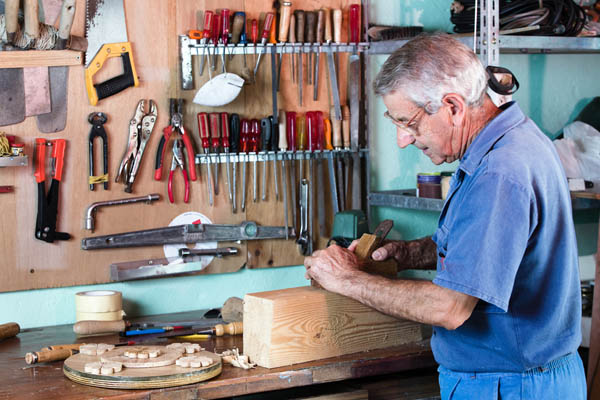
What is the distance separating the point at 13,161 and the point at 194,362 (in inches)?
43.2

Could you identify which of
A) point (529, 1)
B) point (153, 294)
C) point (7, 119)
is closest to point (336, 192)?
point (153, 294)

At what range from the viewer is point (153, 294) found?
3111 mm

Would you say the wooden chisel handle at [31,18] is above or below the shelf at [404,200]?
above

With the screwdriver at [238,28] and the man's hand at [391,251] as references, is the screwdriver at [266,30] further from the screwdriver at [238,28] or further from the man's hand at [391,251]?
the man's hand at [391,251]

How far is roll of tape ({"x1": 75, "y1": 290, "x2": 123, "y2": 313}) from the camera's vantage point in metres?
2.79

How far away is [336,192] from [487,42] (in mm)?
971

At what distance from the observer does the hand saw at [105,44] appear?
9.55 ft

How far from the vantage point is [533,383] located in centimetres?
181

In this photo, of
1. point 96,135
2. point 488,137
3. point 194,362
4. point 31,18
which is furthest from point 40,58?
point 488,137

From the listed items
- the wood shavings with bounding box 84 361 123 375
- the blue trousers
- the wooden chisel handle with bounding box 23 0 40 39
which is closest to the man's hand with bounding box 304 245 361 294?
the blue trousers

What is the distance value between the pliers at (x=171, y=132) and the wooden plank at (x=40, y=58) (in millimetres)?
405

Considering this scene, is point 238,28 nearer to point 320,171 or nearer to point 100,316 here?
point 320,171

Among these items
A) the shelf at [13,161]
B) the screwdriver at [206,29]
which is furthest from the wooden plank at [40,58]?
the screwdriver at [206,29]

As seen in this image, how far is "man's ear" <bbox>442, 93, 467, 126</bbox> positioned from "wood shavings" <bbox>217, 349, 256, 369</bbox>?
37.5 inches
